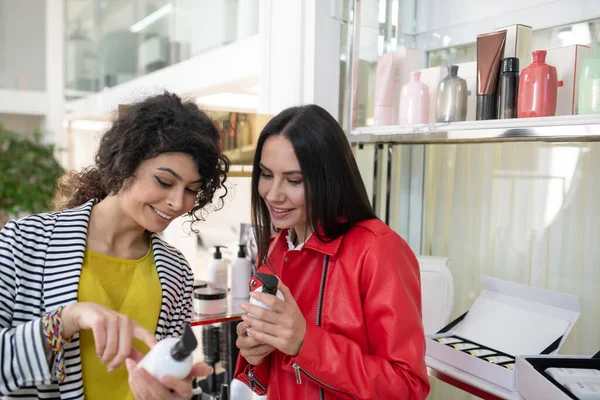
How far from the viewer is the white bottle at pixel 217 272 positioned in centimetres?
205

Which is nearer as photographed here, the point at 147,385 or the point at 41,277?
the point at 147,385

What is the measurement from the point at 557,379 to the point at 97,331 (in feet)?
3.29

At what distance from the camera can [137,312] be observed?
1113 mm

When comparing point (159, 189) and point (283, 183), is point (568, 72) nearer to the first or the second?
point (283, 183)

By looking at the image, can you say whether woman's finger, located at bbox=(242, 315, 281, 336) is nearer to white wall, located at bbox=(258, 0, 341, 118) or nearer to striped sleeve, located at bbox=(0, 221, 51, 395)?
striped sleeve, located at bbox=(0, 221, 51, 395)

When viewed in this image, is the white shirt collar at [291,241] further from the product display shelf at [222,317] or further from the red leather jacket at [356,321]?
the product display shelf at [222,317]

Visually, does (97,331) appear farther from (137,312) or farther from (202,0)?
(202,0)

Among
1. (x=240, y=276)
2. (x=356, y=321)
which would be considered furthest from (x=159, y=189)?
(x=240, y=276)

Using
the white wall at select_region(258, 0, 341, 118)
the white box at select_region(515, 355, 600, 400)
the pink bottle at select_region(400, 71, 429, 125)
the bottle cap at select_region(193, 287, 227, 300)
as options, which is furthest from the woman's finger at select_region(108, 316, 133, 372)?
the white wall at select_region(258, 0, 341, 118)

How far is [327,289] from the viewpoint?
1.19 metres

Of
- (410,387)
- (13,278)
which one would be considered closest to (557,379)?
(410,387)

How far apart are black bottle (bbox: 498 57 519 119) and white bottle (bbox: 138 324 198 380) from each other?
120cm

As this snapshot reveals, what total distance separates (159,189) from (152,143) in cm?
10

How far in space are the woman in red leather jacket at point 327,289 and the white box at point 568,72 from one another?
2.23 ft
